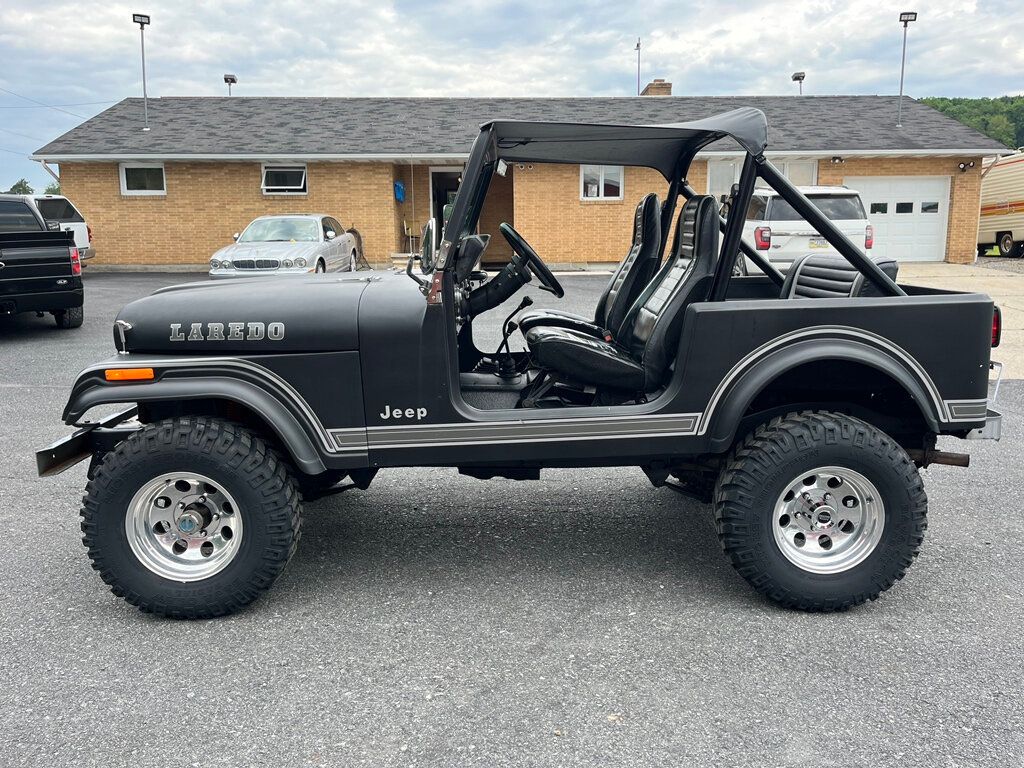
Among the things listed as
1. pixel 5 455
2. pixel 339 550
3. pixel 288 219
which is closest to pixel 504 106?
pixel 288 219

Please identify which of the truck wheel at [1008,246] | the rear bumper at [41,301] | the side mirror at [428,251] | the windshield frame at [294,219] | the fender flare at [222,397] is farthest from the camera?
the truck wheel at [1008,246]

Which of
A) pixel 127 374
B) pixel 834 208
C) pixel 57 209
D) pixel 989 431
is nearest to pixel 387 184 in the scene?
pixel 57 209

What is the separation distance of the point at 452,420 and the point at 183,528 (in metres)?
1.20

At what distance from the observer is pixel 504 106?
23.8 m

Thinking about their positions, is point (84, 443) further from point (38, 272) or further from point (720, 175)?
point (720, 175)

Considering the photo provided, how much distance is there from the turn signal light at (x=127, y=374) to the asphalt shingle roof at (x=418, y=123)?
17.4 m

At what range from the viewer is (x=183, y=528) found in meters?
3.52

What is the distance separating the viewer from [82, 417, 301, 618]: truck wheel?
3.42 meters

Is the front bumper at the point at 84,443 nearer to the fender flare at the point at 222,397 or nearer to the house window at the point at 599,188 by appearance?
the fender flare at the point at 222,397

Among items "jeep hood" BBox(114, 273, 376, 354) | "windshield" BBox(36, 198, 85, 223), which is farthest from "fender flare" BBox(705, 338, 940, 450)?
"windshield" BBox(36, 198, 85, 223)

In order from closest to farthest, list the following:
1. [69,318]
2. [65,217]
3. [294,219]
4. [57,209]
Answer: [69,318], [57,209], [65,217], [294,219]

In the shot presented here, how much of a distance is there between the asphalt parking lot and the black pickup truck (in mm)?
7388

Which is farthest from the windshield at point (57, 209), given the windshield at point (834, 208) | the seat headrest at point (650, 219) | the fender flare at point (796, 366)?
the fender flare at point (796, 366)

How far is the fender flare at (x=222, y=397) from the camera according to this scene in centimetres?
340
